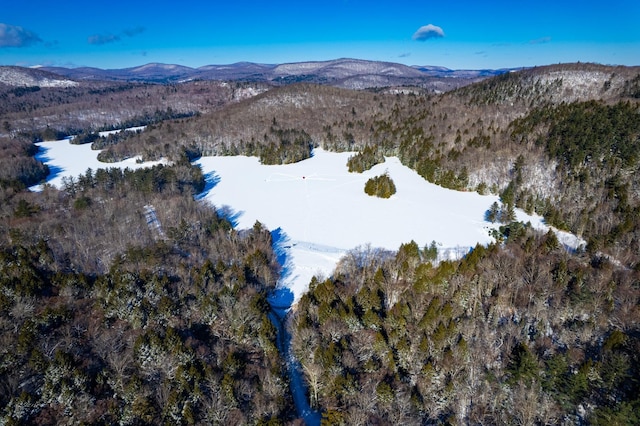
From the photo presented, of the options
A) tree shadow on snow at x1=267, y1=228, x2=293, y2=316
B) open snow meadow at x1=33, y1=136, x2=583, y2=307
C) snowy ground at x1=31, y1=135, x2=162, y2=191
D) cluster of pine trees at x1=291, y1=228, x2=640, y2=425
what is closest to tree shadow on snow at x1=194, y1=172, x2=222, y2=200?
open snow meadow at x1=33, y1=136, x2=583, y2=307

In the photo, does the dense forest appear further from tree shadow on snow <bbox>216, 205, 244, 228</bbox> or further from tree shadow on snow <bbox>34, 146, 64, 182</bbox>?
tree shadow on snow <bbox>34, 146, 64, 182</bbox>

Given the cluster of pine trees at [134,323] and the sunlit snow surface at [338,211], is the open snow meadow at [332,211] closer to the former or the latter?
the sunlit snow surface at [338,211]

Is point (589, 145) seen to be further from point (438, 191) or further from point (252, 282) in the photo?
point (252, 282)

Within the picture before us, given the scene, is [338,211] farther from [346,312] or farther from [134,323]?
[134,323]

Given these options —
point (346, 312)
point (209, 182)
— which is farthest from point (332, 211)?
point (209, 182)

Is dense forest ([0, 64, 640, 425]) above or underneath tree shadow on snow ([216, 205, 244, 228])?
above

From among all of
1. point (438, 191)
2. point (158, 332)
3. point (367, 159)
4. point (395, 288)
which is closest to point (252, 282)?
point (158, 332)
